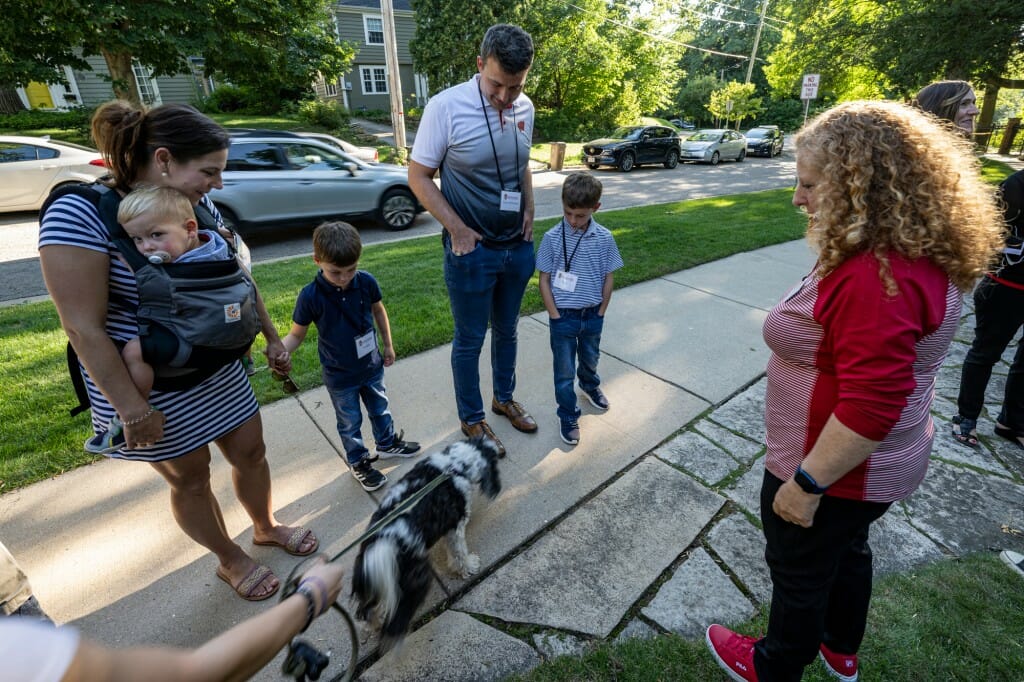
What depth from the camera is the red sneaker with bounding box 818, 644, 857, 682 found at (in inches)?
68.0

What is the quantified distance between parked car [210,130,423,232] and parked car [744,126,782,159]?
21.7 metres

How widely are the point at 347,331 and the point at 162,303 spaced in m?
0.99

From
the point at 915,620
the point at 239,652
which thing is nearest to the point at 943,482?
the point at 915,620

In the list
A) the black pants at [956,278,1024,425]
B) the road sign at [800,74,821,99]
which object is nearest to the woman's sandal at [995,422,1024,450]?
the black pants at [956,278,1024,425]

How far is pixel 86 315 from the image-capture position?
1.41m

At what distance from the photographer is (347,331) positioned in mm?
2445

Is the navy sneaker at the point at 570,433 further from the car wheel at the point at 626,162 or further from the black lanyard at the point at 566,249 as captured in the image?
the car wheel at the point at 626,162

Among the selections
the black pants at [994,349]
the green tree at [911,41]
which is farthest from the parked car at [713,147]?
the black pants at [994,349]

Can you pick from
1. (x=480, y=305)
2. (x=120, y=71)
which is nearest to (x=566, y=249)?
(x=480, y=305)

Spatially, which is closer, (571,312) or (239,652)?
(239,652)

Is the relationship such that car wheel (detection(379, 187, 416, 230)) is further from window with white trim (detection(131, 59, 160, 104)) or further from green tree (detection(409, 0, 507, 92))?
window with white trim (detection(131, 59, 160, 104))

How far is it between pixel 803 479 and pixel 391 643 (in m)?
1.48

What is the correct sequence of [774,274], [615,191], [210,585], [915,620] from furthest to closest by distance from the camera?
[615,191] → [774,274] → [210,585] → [915,620]

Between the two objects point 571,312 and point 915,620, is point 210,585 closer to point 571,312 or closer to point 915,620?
point 571,312
